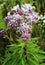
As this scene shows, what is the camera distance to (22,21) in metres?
2.28

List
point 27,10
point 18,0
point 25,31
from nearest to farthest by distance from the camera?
1. point 25,31
2. point 27,10
3. point 18,0

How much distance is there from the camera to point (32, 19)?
7.56 ft

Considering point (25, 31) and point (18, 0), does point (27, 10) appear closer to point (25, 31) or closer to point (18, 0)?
point (25, 31)

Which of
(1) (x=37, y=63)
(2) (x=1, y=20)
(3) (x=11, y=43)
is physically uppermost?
(2) (x=1, y=20)

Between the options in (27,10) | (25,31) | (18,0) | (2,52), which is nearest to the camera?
(25,31)

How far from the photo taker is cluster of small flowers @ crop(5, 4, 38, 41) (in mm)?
2232

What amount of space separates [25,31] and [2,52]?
45 cm

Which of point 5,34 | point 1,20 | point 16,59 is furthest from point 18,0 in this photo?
point 16,59

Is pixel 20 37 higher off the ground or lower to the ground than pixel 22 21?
lower

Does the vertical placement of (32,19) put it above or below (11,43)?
above

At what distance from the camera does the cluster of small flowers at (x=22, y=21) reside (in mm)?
2232

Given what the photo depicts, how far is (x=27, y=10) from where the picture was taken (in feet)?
7.80

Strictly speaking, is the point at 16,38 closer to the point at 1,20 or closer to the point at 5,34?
the point at 5,34

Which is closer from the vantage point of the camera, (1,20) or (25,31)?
(25,31)
